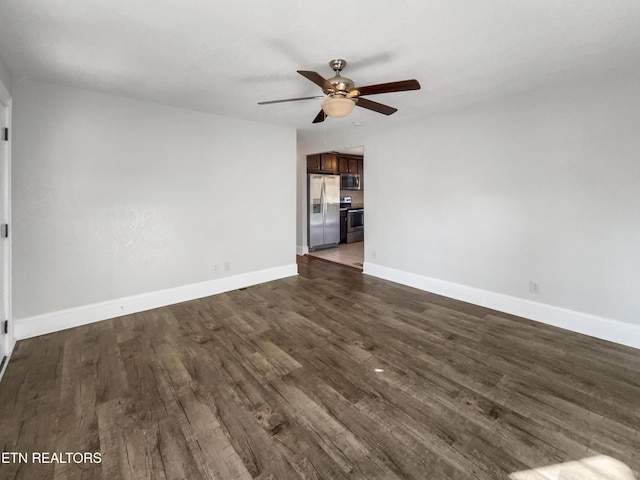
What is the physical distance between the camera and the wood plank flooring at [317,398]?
1.51 meters

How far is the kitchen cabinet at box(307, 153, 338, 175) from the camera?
682 centimetres

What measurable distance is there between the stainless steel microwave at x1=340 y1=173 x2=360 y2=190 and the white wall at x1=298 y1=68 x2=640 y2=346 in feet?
9.96

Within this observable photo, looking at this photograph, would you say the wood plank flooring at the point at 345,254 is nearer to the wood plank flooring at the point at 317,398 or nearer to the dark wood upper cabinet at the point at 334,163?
the dark wood upper cabinet at the point at 334,163

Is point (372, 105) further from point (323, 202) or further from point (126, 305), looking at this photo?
point (323, 202)

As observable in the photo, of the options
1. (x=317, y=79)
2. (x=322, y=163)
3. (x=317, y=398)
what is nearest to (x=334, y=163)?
(x=322, y=163)

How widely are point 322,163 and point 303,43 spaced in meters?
4.92

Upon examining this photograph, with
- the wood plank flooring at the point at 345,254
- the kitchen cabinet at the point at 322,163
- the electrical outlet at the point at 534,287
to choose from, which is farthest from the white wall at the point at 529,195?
the kitchen cabinet at the point at 322,163

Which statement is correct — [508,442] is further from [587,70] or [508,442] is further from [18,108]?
[18,108]

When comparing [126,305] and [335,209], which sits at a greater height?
[335,209]

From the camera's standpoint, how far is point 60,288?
9.76 ft

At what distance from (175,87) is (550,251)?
428 centimetres

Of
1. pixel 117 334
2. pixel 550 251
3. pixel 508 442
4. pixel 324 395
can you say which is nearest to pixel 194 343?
pixel 117 334

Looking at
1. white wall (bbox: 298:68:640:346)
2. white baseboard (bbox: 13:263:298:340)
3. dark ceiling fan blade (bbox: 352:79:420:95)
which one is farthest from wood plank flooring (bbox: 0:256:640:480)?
dark ceiling fan blade (bbox: 352:79:420:95)

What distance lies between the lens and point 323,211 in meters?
6.87
